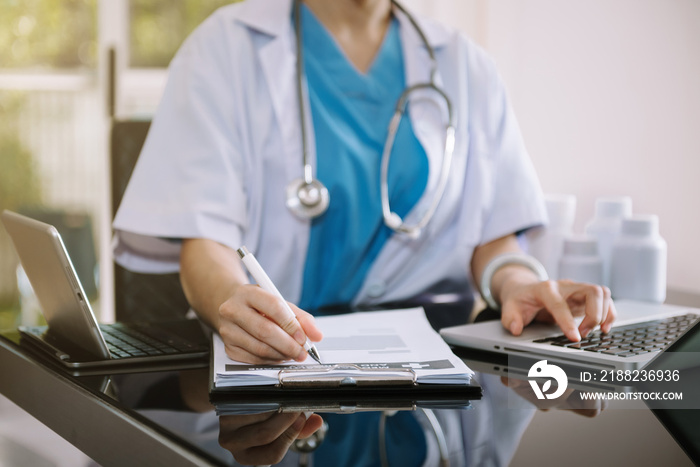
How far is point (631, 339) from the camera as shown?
71cm

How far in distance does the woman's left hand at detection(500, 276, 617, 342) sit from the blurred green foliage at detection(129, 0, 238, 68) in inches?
89.8

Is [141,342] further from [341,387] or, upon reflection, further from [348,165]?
[348,165]

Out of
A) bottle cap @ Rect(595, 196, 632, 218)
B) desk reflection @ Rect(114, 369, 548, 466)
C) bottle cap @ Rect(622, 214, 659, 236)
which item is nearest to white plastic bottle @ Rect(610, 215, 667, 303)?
bottle cap @ Rect(622, 214, 659, 236)

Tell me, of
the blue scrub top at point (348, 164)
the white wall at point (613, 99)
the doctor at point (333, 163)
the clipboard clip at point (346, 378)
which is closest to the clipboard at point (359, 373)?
the clipboard clip at point (346, 378)

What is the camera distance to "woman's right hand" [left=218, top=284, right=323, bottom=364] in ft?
1.96

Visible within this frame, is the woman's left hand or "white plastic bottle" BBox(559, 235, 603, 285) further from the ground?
the woman's left hand

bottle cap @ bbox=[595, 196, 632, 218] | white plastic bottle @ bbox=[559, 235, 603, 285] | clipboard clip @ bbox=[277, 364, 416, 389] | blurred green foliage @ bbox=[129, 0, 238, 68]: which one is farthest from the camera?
blurred green foliage @ bbox=[129, 0, 238, 68]

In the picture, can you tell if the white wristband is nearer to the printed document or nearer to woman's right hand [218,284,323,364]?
the printed document

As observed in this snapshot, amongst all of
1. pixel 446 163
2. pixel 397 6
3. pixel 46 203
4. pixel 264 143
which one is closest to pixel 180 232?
pixel 264 143

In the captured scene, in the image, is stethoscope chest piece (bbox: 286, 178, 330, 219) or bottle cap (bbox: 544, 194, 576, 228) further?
bottle cap (bbox: 544, 194, 576, 228)

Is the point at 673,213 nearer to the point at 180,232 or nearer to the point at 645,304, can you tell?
the point at 645,304

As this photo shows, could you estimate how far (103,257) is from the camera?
2.70 metres

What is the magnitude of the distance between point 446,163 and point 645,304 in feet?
1.11

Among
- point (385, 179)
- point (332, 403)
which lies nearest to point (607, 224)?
point (385, 179)
